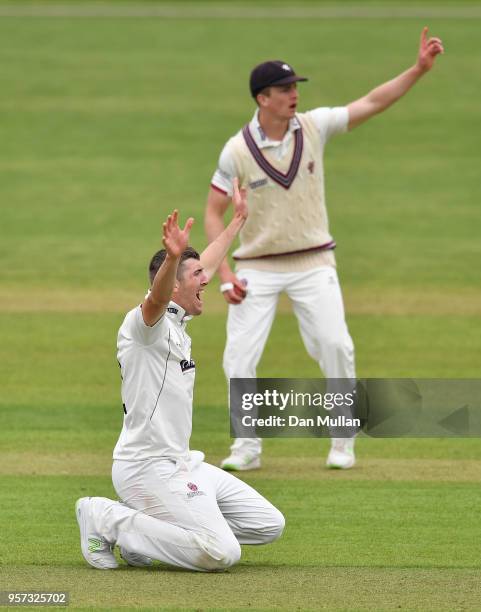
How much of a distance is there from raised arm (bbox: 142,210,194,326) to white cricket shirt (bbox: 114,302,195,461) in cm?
26

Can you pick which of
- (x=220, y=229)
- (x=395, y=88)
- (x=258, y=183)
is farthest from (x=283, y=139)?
(x=395, y=88)

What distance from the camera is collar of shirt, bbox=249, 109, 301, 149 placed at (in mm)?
11328

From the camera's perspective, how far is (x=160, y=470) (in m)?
8.34

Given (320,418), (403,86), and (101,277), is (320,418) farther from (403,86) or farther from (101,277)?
(101,277)

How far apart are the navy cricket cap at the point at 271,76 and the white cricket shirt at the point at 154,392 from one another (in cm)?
323

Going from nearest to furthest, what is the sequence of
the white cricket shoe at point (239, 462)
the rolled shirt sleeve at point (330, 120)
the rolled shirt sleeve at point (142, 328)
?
the rolled shirt sleeve at point (142, 328)
the white cricket shoe at point (239, 462)
the rolled shirt sleeve at point (330, 120)

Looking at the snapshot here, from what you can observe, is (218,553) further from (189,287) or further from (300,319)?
(300,319)

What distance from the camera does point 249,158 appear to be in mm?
11312

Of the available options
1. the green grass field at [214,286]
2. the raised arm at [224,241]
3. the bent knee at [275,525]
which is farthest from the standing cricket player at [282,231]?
the bent knee at [275,525]

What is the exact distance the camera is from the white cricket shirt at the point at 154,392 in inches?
326

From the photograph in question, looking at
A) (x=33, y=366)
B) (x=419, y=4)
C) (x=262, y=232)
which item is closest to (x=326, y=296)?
(x=262, y=232)

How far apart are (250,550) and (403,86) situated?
3947 mm

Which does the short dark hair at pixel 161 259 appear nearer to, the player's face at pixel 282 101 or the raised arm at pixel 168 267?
the raised arm at pixel 168 267

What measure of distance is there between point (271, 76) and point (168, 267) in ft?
12.4
